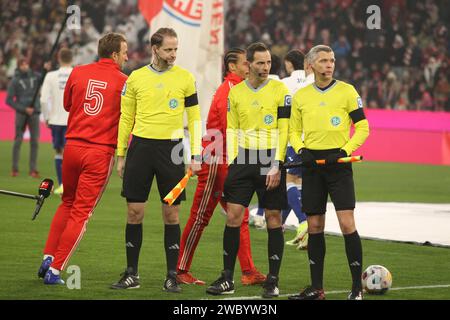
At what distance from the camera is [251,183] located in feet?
33.6

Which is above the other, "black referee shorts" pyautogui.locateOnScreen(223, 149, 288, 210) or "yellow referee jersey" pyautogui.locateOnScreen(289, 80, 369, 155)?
"yellow referee jersey" pyautogui.locateOnScreen(289, 80, 369, 155)

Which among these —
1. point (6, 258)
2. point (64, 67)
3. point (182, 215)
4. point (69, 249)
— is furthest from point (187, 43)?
point (69, 249)

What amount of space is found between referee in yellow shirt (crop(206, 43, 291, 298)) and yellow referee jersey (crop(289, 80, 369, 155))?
1.12 feet

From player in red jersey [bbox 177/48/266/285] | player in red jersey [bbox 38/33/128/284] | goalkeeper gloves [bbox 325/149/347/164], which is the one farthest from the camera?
player in red jersey [bbox 177/48/266/285]

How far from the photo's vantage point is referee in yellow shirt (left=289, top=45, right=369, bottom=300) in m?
9.76

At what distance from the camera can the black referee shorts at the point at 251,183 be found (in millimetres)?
10172

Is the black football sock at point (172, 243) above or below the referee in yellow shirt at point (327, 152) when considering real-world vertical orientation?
below

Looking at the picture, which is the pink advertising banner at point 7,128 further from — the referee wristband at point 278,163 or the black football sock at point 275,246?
the referee wristband at point 278,163

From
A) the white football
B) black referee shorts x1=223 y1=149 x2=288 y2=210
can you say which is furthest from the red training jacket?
the white football

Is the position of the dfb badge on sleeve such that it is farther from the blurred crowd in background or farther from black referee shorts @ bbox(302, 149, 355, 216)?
the blurred crowd in background

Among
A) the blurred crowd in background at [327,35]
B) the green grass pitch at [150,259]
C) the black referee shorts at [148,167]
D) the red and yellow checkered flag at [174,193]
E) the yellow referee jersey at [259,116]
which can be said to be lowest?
the green grass pitch at [150,259]

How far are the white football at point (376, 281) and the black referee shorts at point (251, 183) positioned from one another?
3.20 feet

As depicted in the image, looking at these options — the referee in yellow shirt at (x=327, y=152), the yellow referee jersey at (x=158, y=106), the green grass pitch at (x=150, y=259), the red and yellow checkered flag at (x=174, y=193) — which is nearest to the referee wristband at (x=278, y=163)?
the referee in yellow shirt at (x=327, y=152)

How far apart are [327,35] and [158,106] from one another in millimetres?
22100
